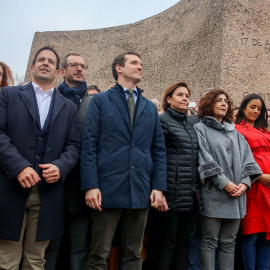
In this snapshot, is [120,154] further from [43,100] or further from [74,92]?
[74,92]

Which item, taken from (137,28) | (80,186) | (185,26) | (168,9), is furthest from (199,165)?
(137,28)

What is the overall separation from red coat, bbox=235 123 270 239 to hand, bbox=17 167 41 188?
2.09 m

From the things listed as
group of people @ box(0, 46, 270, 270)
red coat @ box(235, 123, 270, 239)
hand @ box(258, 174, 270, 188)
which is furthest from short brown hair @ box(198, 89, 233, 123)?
hand @ box(258, 174, 270, 188)

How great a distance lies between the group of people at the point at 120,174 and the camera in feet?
7.07

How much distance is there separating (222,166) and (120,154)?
3.49ft

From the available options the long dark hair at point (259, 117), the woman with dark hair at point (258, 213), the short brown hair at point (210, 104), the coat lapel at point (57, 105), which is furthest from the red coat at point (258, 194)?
the coat lapel at point (57, 105)

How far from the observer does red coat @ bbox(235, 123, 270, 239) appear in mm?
2996

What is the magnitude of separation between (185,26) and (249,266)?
16706 mm

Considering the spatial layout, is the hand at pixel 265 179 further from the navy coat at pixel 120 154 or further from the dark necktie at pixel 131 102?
the dark necktie at pixel 131 102

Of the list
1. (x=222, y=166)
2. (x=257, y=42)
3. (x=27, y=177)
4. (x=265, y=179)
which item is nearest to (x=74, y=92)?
(x=27, y=177)

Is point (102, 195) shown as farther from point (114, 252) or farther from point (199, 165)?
point (199, 165)

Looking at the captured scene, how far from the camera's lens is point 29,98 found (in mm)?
2277

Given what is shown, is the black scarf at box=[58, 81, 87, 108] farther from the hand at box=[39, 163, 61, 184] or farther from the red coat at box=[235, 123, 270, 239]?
the red coat at box=[235, 123, 270, 239]

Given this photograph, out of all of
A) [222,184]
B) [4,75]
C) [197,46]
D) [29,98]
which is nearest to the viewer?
[29,98]
